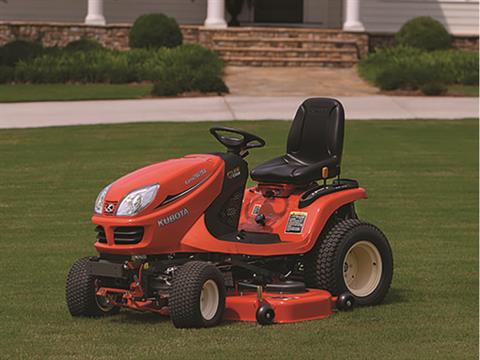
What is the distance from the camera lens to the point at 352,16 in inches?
1336

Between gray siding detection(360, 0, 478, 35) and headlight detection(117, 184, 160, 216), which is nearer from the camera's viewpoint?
headlight detection(117, 184, 160, 216)

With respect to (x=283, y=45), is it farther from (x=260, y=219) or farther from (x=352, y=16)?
(x=260, y=219)

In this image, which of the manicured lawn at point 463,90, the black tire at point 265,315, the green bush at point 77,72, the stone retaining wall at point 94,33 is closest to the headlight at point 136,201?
the black tire at point 265,315

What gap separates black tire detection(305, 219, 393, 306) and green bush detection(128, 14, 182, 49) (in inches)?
895

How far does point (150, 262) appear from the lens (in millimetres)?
8250

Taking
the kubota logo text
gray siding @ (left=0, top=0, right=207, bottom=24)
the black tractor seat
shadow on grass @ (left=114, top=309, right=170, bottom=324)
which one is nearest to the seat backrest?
the black tractor seat

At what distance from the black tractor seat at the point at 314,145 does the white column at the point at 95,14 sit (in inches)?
960

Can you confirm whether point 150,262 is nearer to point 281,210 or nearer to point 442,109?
point 281,210

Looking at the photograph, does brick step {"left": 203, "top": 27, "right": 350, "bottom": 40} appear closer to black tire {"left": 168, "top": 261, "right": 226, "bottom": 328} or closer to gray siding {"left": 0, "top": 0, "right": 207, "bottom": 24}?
gray siding {"left": 0, "top": 0, "right": 207, "bottom": 24}

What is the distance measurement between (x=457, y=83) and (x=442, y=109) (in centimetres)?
521

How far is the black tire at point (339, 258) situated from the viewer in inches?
344

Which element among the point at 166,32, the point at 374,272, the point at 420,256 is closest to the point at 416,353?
the point at 374,272

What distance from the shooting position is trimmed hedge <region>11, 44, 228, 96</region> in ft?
94.1

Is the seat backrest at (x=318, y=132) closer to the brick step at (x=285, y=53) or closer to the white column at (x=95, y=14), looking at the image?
the brick step at (x=285, y=53)
